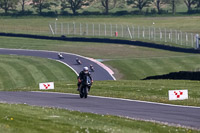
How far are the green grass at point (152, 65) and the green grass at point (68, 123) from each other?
1335 inches

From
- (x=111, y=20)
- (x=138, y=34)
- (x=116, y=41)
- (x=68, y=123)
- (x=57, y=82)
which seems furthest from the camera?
(x=111, y=20)

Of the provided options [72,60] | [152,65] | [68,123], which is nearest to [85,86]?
[68,123]

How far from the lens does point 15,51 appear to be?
7125 centimetres

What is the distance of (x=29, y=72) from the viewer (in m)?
51.0

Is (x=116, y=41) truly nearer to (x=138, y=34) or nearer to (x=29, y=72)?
(x=138, y=34)

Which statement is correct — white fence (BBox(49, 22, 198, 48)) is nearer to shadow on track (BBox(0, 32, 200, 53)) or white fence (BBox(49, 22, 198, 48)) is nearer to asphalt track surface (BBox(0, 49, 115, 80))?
shadow on track (BBox(0, 32, 200, 53))

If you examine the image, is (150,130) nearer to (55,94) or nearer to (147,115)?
(147,115)

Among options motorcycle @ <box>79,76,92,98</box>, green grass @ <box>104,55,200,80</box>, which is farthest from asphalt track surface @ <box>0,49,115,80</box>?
motorcycle @ <box>79,76,92,98</box>

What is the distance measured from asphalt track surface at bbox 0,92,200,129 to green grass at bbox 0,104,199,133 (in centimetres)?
142

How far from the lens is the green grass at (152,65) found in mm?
52628

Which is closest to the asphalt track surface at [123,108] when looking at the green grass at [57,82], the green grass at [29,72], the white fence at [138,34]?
the green grass at [57,82]

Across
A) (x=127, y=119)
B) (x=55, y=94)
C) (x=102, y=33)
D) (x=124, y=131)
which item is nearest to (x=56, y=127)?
(x=124, y=131)

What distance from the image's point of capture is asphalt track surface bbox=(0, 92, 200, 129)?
55.2 ft

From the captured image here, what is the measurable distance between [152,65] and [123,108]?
123 feet
